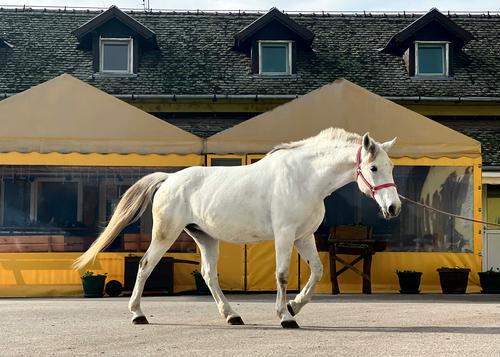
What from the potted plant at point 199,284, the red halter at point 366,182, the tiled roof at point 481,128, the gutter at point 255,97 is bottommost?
the potted plant at point 199,284

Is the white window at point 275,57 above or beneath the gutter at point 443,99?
above

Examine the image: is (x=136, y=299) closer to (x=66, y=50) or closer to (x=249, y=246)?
(x=249, y=246)

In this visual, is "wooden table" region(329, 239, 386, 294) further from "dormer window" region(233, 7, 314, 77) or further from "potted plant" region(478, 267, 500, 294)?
"dormer window" region(233, 7, 314, 77)

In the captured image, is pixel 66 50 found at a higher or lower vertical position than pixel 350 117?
higher

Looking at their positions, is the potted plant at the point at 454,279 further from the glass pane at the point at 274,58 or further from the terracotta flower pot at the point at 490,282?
the glass pane at the point at 274,58

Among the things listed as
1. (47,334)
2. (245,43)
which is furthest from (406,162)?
(245,43)

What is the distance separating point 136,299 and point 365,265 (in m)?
5.76

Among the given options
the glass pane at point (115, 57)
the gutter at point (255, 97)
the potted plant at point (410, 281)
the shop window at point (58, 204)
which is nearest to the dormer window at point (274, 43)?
the gutter at point (255, 97)

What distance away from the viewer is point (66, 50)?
24.6m

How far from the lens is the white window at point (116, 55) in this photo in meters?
23.8

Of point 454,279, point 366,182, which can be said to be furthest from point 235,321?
point 454,279

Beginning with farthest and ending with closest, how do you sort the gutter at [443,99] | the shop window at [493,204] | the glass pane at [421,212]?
the gutter at [443,99] → the shop window at [493,204] → the glass pane at [421,212]

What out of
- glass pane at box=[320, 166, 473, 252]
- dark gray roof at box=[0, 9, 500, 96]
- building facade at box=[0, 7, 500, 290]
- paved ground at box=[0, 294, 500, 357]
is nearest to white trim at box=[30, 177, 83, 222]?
paved ground at box=[0, 294, 500, 357]

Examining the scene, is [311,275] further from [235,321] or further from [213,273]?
[213,273]
